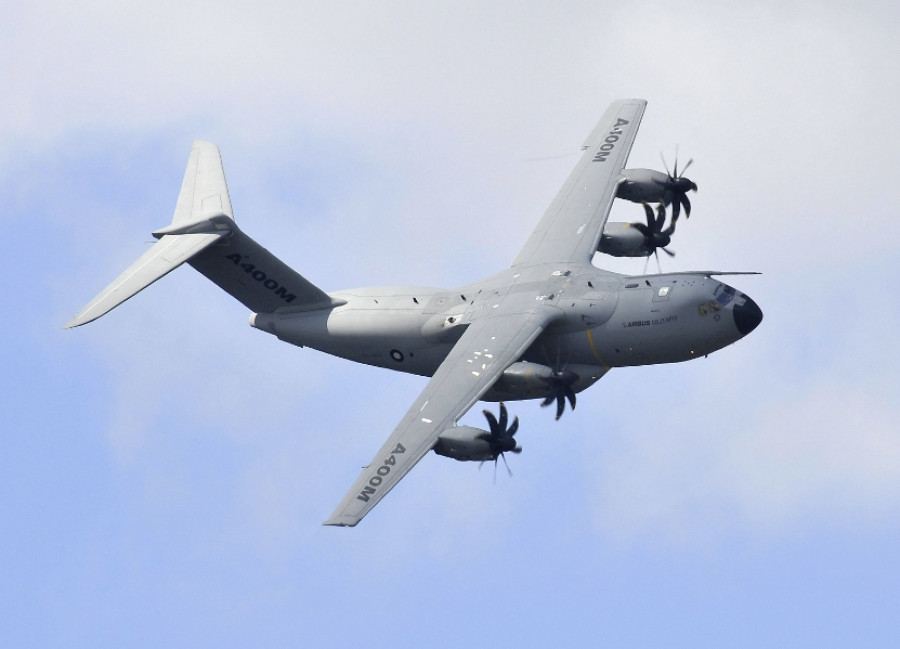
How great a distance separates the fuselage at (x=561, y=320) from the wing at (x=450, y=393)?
99cm

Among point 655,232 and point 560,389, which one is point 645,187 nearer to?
point 655,232

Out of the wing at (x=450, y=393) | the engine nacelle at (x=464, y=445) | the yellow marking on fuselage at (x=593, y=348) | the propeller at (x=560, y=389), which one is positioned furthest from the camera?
the yellow marking on fuselage at (x=593, y=348)

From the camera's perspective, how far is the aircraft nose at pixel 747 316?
5906 centimetres

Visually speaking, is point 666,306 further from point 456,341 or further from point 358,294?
point 358,294

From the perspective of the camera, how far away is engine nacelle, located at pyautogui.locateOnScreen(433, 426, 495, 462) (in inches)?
2224

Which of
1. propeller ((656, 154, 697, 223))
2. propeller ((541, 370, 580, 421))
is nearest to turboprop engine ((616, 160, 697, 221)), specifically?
propeller ((656, 154, 697, 223))

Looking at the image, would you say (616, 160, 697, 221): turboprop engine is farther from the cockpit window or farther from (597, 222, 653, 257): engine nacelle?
the cockpit window

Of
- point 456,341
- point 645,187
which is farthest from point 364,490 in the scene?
point 645,187

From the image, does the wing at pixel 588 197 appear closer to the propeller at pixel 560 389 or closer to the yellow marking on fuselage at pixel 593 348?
the yellow marking on fuselage at pixel 593 348

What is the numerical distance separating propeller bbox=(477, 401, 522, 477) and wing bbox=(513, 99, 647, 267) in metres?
8.04

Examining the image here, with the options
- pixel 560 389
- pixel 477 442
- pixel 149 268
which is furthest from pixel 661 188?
pixel 149 268

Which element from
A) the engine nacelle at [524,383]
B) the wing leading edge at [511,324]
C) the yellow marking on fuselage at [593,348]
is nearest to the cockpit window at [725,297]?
the yellow marking on fuselage at [593,348]

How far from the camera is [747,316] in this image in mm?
59156

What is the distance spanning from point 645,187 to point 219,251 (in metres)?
15.0
